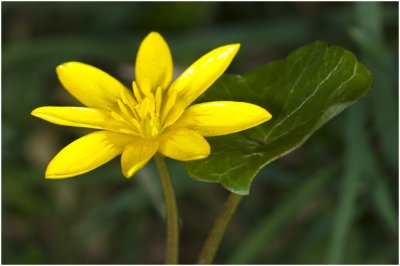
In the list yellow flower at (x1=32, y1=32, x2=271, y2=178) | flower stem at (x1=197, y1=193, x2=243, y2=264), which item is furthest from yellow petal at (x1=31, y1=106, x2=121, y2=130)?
flower stem at (x1=197, y1=193, x2=243, y2=264)

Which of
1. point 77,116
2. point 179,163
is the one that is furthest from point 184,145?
point 179,163

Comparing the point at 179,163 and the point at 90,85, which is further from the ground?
the point at 90,85

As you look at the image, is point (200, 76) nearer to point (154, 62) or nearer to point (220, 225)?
point (154, 62)

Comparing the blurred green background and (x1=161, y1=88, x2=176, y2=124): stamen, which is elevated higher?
(x1=161, y1=88, x2=176, y2=124): stamen

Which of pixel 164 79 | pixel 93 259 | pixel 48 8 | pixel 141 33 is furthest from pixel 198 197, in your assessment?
pixel 164 79

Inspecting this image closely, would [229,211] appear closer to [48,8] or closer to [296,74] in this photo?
[296,74]

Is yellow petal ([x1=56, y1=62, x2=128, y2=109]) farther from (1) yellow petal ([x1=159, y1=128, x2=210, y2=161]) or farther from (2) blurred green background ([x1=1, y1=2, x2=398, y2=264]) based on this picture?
(2) blurred green background ([x1=1, y1=2, x2=398, y2=264])

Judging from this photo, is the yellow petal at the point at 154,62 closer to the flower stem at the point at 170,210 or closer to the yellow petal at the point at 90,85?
the yellow petal at the point at 90,85
